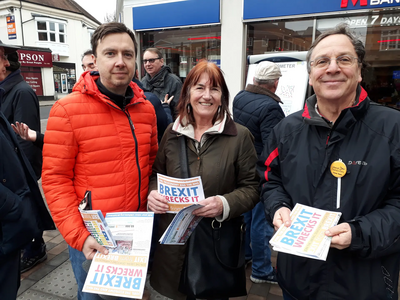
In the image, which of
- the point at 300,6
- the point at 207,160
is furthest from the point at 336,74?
the point at 300,6

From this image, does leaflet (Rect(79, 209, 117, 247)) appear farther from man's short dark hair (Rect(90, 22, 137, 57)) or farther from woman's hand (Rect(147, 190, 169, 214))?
man's short dark hair (Rect(90, 22, 137, 57))

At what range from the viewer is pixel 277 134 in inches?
63.7

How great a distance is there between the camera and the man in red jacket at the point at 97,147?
1.55 metres

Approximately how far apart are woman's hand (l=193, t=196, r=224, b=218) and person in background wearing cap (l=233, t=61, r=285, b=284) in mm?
1276

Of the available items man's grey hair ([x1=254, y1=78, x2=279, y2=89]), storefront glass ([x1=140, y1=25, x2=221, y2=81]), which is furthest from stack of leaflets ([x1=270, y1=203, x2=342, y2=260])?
storefront glass ([x1=140, y1=25, x2=221, y2=81])

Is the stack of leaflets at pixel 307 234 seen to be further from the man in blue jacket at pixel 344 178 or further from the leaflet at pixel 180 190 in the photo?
the leaflet at pixel 180 190

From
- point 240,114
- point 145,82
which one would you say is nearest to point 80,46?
point 145,82

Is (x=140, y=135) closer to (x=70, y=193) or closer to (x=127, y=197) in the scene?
(x=127, y=197)

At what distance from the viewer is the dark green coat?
69.8 inches

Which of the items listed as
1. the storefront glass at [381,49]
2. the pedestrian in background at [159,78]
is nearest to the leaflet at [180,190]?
the pedestrian in background at [159,78]

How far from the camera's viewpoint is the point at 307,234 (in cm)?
124

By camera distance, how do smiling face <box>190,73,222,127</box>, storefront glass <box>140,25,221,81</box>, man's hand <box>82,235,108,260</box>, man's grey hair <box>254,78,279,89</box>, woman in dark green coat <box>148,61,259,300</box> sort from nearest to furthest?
1. man's hand <box>82,235,108,260</box>
2. woman in dark green coat <box>148,61,259,300</box>
3. smiling face <box>190,73,222,127</box>
4. man's grey hair <box>254,78,279,89</box>
5. storefront glass <box>140,25,221,81</box>

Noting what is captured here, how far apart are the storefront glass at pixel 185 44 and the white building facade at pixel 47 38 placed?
20331mm

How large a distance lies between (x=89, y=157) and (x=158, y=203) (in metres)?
0.47
